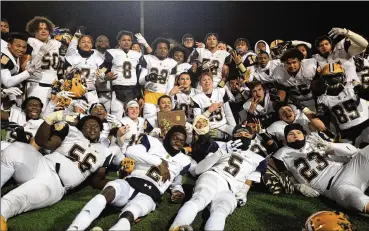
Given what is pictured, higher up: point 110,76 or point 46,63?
point 46,63

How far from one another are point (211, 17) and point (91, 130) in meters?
7.82

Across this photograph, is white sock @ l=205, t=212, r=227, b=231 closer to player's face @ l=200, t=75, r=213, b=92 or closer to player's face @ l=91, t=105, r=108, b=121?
player's face @ l=91, t=105, r=108, b=121

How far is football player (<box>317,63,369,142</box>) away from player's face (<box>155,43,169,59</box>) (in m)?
2.72

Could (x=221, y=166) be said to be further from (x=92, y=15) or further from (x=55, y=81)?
(x=92, y=15)

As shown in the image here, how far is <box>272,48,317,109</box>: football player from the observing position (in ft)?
19.2

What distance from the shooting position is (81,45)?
6.49 m

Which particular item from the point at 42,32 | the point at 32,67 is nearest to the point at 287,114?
the point at 32,67

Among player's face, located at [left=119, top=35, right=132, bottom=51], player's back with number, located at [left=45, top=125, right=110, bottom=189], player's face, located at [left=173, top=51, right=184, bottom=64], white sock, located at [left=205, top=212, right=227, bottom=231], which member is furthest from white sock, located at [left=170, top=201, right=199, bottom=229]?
player's face, located at [left=173, top=51, right=184, bottom=64]

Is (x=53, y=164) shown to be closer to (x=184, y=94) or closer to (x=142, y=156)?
(x=142, y=156)

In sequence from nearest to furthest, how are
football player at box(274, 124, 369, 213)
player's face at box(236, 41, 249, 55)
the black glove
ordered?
football player at box(274, 124, 369, 213), the black glove, player's face at box(236, 41, 249, 55)

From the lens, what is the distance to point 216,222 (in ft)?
10.9

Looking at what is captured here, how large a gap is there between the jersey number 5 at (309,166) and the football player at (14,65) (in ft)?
13.2

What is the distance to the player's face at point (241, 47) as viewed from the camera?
7.99 meters

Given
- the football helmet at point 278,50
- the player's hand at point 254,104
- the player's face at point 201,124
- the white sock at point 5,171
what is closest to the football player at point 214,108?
the player's hand at point 254,104
